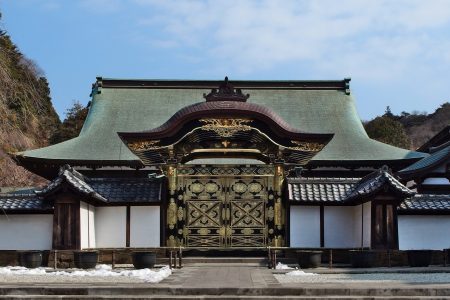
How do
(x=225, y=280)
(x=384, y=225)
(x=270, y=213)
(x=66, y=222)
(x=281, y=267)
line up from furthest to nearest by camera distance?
1. (x=270, y=213)
2. (x=66, y=222)
3. (x=384, y=225)
4. (x=281, y=267)
5. (x=225, y=280)

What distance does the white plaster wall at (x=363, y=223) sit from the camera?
19.1m

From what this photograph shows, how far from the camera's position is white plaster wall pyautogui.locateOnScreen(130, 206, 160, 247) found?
20.3 metres


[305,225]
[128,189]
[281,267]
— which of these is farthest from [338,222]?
[128,189]

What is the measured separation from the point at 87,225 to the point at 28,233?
1.77 meters

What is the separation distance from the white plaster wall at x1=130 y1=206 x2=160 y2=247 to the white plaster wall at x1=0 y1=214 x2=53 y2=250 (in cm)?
252

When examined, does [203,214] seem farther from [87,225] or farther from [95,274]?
[95,274]

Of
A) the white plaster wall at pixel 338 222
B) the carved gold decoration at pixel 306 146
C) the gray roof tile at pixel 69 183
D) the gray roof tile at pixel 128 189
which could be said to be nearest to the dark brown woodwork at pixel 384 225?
the white plaster wall at pixel 338 222

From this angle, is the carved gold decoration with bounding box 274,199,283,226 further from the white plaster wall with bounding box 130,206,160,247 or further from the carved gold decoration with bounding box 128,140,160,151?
the carved gold decoration with bounding box 128,140,160,151

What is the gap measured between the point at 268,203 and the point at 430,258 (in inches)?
203

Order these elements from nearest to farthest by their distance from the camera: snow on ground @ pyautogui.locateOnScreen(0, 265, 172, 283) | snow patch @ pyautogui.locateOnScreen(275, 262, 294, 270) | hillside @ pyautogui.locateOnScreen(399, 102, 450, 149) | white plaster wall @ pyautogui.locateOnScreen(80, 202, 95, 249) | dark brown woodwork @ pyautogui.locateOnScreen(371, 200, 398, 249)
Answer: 1. snow on ground @ pyautogui.locateOnScreen(0, 265, 172, 283)
2. snow patch @ pyautogui.locateOnScreen(275, 262, 294, 270)
3. dark brown woodwork @ pyautogui.locateOnScreen(371, 200, 398, 249)
4. white plaster wall @ pyautogui.locateOnScreen(80, 202, 95, 249)
5. hillside @ pyautogui.locateOnScreen(399, 102, 450, 149)

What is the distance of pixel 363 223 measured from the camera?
1955 cm

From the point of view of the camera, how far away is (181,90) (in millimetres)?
31125

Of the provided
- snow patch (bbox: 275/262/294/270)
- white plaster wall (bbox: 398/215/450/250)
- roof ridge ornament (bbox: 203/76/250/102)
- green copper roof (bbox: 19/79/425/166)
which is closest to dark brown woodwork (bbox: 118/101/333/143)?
roof ridge ornament (bbox: 203/76/250/102)

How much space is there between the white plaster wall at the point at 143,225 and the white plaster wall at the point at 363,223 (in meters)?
6.19
